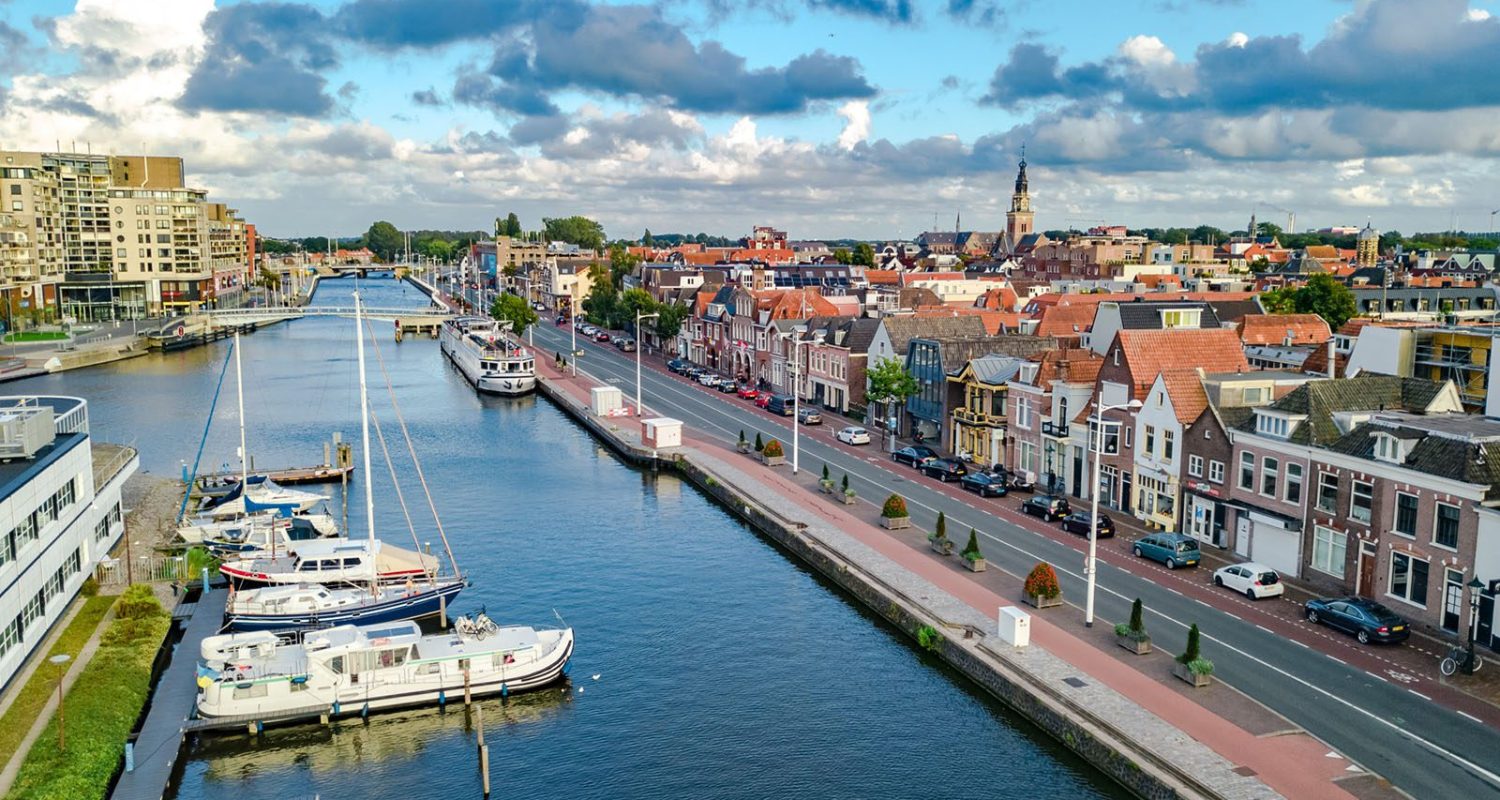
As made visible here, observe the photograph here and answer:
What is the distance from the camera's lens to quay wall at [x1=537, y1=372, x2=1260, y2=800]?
84.8 ft

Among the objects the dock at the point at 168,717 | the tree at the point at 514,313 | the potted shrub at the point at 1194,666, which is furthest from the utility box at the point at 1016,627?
the tree at the point at 514,313

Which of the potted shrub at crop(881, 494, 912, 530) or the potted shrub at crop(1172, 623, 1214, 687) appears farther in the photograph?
the potted shrub at crop(881, 494, 912, 530)

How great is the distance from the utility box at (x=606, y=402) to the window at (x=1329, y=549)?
51405mm

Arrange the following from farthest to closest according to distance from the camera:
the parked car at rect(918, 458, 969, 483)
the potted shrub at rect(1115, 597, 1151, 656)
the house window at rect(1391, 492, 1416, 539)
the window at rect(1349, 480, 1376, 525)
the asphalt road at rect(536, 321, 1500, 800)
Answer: the parked car at rect(918, 458, 969, 483) → the window at rect(1349, 480, 1376, 525) → the house window at rect(1391, 492, 1416, 539) → the potted shrub at rect(1115, 597, 1151, 656) → the asphalt road at rect(536, 321, 1500, 800)

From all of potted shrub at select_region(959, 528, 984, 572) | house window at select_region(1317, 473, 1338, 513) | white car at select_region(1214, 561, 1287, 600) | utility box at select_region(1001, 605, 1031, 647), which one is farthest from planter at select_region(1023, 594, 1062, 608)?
house window at select_region(1317, 473, 1338, 513)

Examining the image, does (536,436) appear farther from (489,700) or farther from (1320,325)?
(1320,325)

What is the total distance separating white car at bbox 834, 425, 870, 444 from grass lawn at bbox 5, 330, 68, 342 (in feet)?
358

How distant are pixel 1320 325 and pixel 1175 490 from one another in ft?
119

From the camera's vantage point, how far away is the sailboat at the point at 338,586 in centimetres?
3881

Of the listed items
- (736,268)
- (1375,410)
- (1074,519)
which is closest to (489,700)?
(1074,519)

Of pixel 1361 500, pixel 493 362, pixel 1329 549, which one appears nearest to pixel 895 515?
pixel 1329 549

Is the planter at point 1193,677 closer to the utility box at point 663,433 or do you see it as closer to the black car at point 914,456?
the black car at point 914,456

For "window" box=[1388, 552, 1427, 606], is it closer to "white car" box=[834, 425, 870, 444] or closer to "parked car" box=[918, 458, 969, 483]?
"parked car" box=[918, 458, 969, 483]

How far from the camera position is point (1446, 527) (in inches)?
1340
